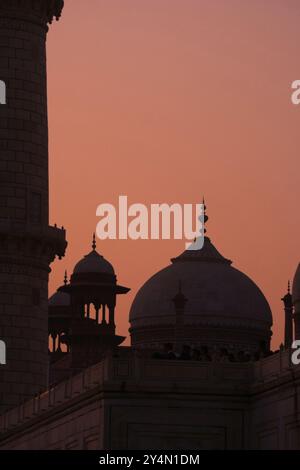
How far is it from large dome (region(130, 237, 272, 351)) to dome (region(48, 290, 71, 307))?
3.85 metres

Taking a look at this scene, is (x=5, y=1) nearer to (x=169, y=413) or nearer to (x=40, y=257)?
(x=40, y=257)

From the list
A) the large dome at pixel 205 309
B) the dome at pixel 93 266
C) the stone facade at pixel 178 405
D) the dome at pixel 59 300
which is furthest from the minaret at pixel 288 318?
the stone facade at pixel 178 405

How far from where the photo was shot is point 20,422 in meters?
60.6

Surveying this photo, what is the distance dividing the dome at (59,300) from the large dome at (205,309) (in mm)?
3855

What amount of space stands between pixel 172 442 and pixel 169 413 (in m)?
0.77

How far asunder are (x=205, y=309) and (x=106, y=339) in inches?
533

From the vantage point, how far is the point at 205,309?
10638 cm

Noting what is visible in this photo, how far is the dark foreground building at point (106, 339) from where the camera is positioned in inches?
2007

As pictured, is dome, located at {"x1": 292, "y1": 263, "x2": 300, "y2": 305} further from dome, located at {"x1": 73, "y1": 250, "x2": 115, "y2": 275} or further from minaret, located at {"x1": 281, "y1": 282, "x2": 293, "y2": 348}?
dome, located at {"x1": 73, "y1": 250, "x2": 115, "y2": 275}

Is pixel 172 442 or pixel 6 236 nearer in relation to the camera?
pixel 172 442

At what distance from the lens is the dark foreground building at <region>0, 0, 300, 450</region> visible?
50969 millimetres

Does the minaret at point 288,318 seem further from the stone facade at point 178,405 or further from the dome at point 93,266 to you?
the stone facade at point 178,405

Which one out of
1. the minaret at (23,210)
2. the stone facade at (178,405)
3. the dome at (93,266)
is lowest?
the stone facade at (178,405)
